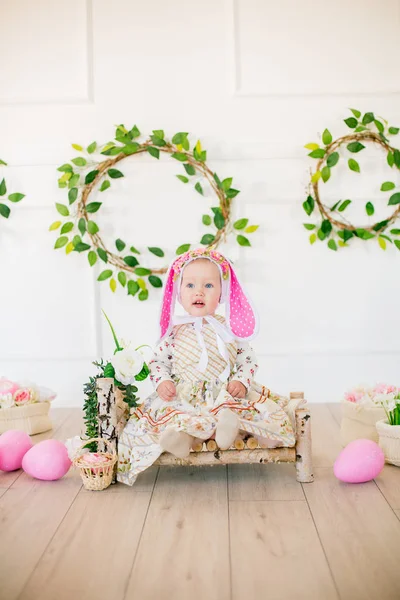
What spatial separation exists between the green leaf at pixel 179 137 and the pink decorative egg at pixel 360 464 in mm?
1951

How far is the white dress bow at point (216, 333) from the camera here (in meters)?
2.75

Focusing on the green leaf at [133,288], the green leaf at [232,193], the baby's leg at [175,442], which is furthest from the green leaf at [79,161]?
the baby's leg at [175,442]

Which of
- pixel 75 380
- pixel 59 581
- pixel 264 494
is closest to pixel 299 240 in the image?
pixel 75 380

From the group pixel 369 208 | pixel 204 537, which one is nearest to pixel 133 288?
pixel 369 208

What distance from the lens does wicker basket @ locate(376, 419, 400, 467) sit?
2686 mm

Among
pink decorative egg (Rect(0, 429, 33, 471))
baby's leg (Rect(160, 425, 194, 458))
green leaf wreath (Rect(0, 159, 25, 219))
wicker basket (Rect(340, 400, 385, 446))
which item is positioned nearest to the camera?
baby's leg (Rect(160, 425, 194, 458))

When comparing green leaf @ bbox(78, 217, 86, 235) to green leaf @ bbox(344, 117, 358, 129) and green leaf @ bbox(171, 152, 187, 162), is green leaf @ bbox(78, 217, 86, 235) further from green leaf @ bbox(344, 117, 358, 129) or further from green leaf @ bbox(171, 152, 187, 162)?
green leaf @ bbox(344, 117, 358, 129)

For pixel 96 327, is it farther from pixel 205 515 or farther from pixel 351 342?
pixel 205 515

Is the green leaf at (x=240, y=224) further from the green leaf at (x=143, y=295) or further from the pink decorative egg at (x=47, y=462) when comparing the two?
the pink decorative egg at (x=47, y=462)

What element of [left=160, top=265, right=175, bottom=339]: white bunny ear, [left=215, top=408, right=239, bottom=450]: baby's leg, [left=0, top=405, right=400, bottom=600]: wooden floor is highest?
[left=160, top=265, right=175, bottom=339]: white bunny ear

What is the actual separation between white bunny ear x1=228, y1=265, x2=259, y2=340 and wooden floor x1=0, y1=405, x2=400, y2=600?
20.7 inches

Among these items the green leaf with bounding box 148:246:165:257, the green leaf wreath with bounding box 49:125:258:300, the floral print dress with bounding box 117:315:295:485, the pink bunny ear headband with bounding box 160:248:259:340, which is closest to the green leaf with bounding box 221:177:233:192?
the green leaf wreath with bounding box 49:125:258:300

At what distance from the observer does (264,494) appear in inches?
94.8

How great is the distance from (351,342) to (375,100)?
4.27 ft
